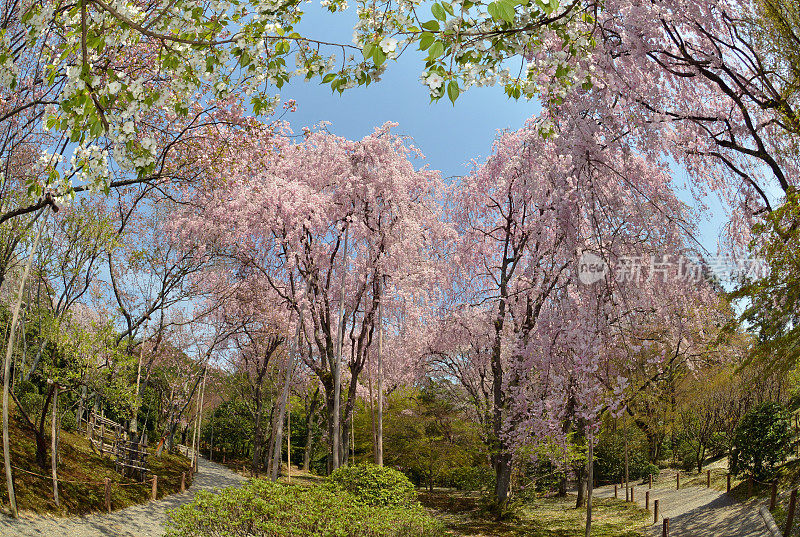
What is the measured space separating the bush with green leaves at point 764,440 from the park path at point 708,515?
38.1 inches

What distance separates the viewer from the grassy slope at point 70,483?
9402 mm

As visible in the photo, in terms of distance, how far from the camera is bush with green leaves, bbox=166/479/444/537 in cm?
684

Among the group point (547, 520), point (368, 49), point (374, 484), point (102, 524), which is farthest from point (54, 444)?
point (547, 520)

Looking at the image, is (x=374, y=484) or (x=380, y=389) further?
(x=380, y=389)

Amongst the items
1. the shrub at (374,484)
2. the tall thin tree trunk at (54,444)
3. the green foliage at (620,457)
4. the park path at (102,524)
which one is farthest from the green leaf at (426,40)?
the green foliage at (620,457)

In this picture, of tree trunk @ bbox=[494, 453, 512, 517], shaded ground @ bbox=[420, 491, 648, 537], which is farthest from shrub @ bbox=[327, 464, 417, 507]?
tree trunk @ bbox=[494, 453, 512, 517]

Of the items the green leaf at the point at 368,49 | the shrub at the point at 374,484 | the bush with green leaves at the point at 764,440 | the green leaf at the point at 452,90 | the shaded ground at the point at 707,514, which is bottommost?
the shaded ground at the point at 707,514

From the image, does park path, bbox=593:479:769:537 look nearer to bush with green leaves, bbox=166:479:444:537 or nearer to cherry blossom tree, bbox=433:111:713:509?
cherry blossom tree, bbox=433:111:713:509

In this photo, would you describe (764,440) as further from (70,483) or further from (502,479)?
(70,483)

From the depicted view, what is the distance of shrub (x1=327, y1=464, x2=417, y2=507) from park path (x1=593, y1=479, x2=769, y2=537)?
5433 mm

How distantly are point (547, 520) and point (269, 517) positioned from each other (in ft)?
30.3

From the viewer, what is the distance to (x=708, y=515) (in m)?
11.4

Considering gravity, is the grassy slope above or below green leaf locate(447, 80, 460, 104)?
below

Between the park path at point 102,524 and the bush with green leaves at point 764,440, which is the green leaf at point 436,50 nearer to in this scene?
the park path at point 102,524
